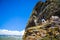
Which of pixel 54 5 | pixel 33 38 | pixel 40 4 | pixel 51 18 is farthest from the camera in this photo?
pixel 40 4

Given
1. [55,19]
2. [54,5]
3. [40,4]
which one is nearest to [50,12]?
[54,5]

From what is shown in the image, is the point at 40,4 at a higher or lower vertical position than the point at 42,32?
higher

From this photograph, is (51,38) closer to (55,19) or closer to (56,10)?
(55,19)

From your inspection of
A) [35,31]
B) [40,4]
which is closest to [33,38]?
[35,31]

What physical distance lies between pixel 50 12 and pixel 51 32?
428 centimetres

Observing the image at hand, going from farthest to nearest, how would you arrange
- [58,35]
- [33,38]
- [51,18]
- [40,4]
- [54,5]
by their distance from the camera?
[40,4] → [54,5] → [51,18] → [33,38] → [58,35]

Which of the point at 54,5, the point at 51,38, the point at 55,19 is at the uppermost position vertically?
the point at 54,5

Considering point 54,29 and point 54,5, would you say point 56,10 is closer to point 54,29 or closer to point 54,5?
point 54,5

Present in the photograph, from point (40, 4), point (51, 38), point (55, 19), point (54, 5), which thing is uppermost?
point (40, 4)

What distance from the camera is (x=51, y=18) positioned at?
2050cm

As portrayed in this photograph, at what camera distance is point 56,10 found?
70.6ft

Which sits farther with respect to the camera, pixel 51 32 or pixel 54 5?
pixel 54 5

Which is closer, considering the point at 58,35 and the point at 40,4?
the point at 58,35

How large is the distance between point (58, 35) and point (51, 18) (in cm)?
307
